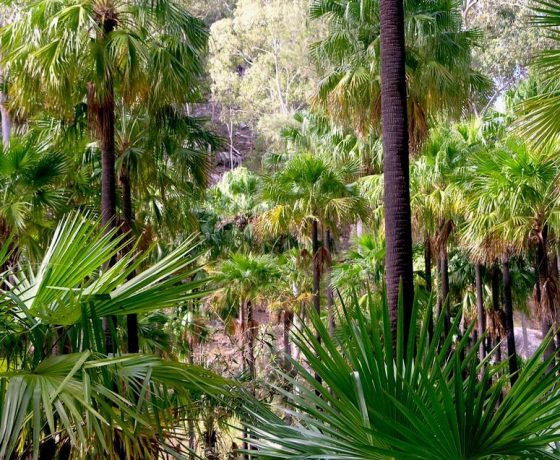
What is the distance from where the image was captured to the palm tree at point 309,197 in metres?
17.8

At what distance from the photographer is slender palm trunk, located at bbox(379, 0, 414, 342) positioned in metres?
6.93

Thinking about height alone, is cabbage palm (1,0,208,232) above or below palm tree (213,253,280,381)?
above

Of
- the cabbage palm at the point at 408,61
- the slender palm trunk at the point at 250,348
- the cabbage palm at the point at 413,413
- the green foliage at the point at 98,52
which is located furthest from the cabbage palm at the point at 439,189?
the cabbage palm at the point at 413,413

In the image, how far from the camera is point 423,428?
10.1ft

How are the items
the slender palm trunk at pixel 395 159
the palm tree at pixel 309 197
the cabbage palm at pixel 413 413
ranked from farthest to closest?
the palm tree at pixel 309 197
the slender palm trunk at pixel 395 159
the cabbage palm at pixel 413 413

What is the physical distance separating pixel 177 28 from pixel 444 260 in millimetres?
10254

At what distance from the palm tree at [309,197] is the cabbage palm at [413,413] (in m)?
13.7

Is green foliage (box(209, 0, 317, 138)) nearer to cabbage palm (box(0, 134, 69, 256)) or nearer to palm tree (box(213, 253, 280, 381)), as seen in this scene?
palm tree (box(213, 253, 280, 381))

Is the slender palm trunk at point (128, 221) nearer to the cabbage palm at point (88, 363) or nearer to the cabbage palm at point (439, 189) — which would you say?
the cabbage palm at point (88, 363)

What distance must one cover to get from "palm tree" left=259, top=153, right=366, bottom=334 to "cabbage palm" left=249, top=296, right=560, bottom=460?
1371cm

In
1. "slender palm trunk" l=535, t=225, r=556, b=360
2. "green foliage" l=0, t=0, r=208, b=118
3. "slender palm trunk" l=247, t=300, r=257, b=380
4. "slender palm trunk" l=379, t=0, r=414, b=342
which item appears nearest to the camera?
"slender palm trunk" l=379, t=0, r=414, b=342

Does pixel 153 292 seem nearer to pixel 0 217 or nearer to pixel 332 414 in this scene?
pixel 332 414

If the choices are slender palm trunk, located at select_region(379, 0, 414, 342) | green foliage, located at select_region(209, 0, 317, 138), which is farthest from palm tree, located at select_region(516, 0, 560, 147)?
green foliage, located at select_region(209, 0, 317, 138)

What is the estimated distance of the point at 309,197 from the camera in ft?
58.7
